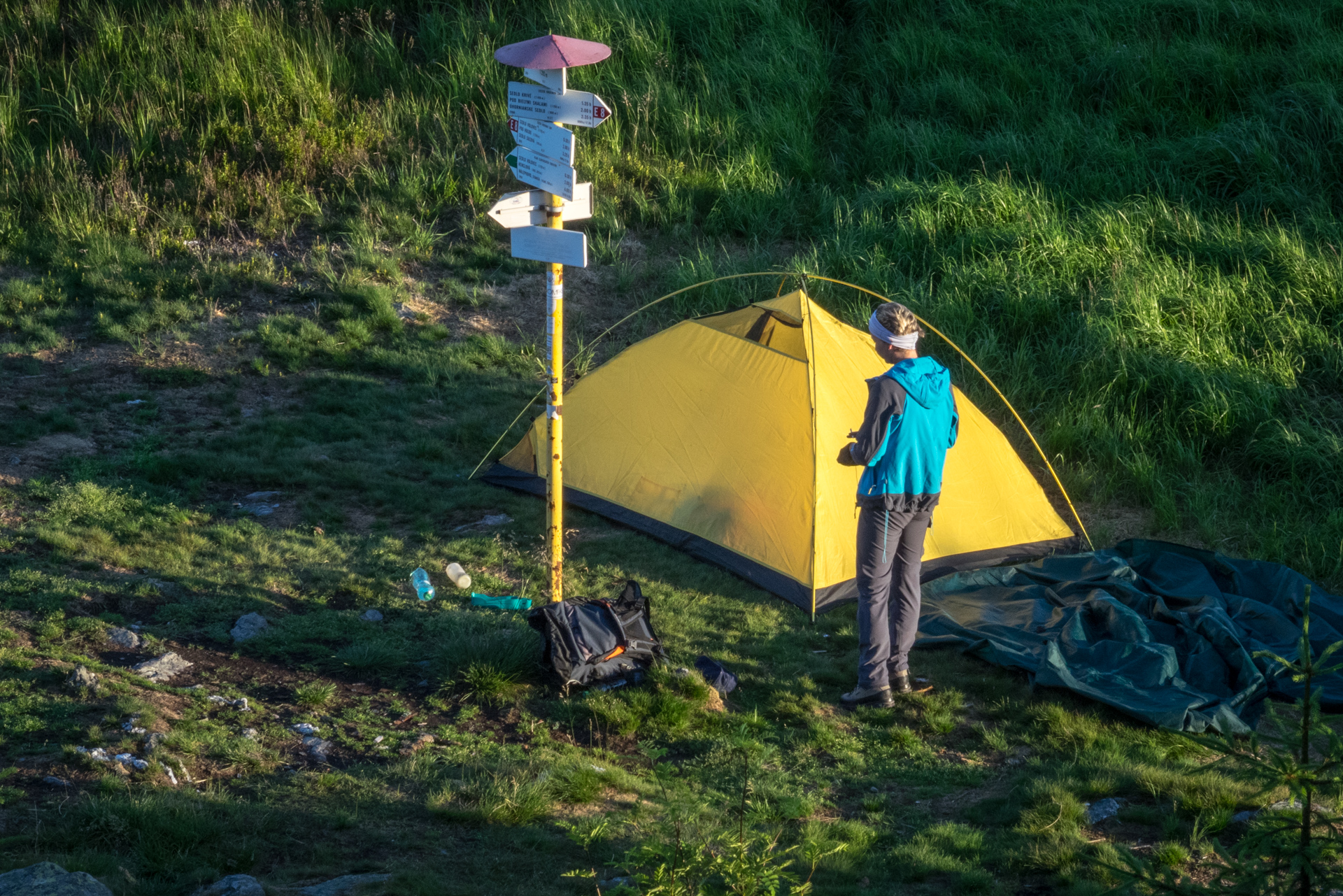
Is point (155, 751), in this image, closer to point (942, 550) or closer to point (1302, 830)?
point (1302, 830)

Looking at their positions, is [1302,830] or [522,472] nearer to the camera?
[1302,830]

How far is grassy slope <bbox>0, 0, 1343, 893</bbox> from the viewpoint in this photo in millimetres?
4391

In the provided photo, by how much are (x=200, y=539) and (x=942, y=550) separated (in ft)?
15.2

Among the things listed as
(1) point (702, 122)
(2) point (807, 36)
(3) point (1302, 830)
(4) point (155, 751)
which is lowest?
(4) point (155, 751)

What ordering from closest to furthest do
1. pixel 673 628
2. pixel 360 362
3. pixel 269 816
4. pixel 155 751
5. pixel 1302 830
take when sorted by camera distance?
pixel 1302 830 < pixel 269 816 < pixel 155 751 < pixel 673 628 < pixel 360 362

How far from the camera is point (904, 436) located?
5109mm

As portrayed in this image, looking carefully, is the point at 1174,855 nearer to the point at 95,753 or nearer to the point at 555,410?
the point at 555,410

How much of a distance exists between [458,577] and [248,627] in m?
1.25

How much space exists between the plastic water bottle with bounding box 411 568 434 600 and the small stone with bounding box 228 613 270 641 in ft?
2.81

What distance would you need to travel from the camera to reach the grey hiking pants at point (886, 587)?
17.2 ft

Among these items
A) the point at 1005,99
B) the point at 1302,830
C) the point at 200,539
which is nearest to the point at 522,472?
the point at 200,539

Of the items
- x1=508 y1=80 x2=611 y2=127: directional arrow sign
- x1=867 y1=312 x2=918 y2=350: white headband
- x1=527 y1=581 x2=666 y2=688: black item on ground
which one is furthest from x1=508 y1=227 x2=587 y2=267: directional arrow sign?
x1=527 y1=581 x2=666 y2=688: black item on ground

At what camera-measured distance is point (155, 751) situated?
4.29 m

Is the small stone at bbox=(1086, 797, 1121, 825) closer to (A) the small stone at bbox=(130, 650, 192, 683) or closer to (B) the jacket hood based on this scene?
(B) the jacket hood
